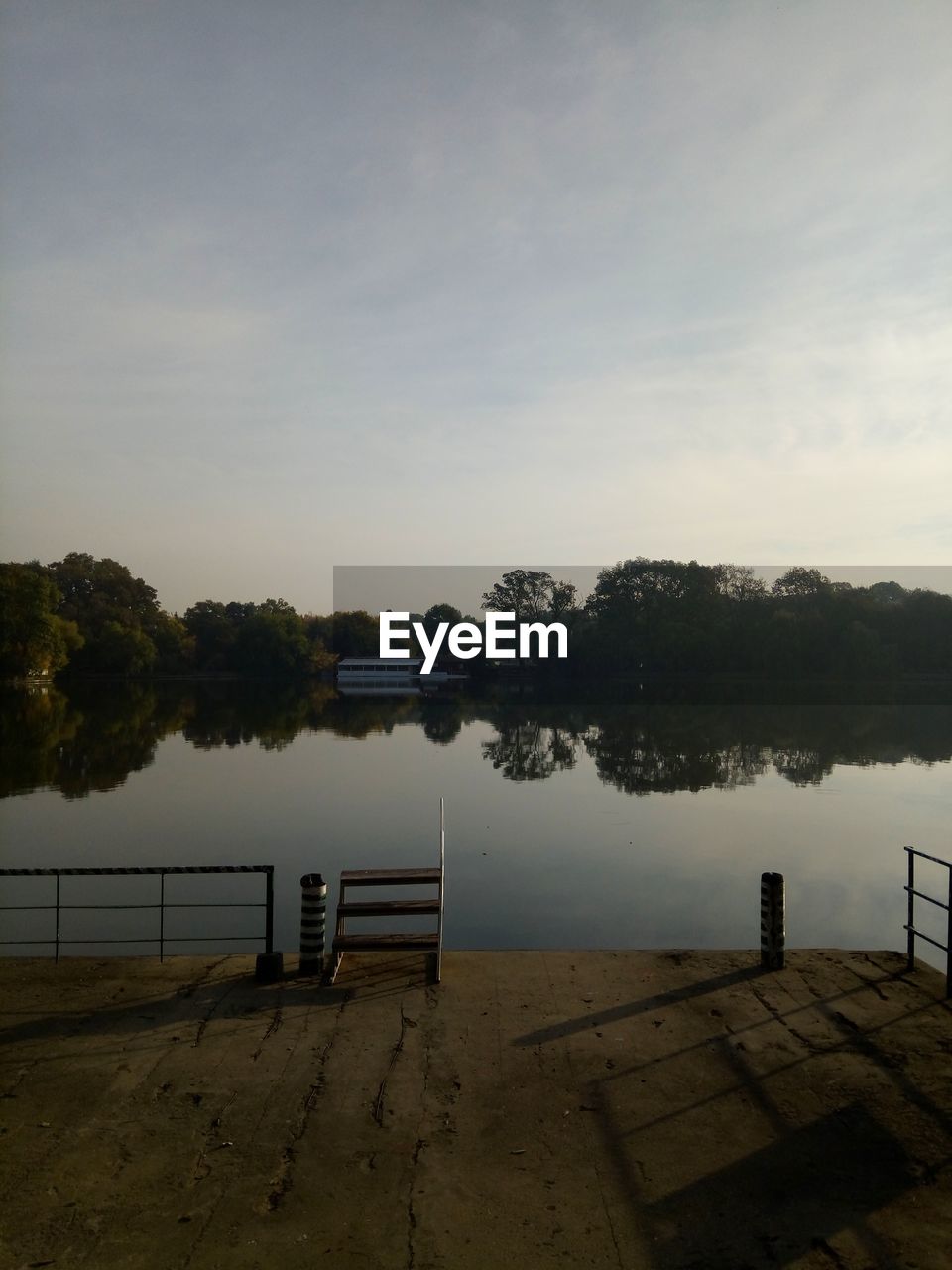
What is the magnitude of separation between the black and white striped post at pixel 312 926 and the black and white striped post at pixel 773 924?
16.7 ft

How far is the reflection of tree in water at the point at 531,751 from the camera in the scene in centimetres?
4088

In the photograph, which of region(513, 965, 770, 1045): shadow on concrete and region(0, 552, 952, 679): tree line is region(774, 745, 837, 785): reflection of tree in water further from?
region(0, 552, 952, 679): tree line

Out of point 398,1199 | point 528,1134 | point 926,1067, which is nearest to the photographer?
point 398,1199

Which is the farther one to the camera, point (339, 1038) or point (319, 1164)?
point (339, 1038)

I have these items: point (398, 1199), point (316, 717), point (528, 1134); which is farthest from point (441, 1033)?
point (316, 717)

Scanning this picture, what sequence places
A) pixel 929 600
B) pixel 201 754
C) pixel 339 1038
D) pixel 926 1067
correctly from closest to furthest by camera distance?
pixel 926 1067 → pixel 339 1038 → pixel 201 754 → pixel 929 600

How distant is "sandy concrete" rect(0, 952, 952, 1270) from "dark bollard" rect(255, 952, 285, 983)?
0.19 metres

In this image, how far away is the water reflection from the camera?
40719mm

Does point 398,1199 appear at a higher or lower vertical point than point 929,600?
lower

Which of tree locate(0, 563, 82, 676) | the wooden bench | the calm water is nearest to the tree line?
tree locate(0, 563, 82, 676)

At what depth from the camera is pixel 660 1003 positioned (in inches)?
388

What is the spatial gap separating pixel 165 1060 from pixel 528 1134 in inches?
134

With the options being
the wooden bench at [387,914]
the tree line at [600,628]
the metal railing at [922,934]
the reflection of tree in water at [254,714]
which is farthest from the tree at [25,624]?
the metal railing at [922,934]

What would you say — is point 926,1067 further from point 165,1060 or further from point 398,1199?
point 165,1060
